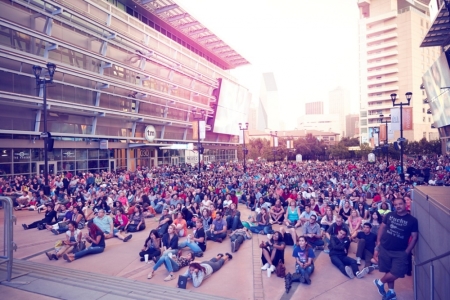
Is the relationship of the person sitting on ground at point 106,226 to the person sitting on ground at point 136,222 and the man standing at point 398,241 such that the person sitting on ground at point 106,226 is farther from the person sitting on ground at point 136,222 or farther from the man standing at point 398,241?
the man standing at point 398,241

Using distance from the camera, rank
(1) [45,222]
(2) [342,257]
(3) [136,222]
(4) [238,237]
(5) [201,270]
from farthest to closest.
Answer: (1) [45,222]
(3) [136,222]
(4) [238,237]
(2) [342,257]
(5) [201,270]

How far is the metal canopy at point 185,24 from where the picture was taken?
146 feet

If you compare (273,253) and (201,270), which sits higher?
(273,253)

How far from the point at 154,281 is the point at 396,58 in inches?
3820

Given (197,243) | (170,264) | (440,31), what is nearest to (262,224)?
(197,243)

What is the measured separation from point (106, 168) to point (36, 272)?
2927 cm

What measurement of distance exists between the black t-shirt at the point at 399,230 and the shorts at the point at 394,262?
4.2 inches

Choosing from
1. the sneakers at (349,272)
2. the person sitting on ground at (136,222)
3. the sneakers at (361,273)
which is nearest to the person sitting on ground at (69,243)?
the person sitting on ground at (136,222)

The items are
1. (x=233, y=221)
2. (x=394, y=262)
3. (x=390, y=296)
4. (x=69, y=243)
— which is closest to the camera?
(x=394, y=262)

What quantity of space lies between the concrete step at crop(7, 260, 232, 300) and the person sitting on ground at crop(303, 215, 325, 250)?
179 inches

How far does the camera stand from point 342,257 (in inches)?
301

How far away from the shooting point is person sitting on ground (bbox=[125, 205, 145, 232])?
1186cm

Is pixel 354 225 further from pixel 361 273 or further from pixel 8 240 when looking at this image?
pixel 8 240

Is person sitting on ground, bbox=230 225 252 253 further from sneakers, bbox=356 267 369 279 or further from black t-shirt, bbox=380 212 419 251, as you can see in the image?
black t-shirt, bbox=380 212 419 251
